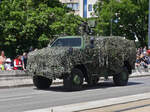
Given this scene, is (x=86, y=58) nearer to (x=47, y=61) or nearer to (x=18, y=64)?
(x=47, y=61)

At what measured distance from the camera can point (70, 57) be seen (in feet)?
52.9

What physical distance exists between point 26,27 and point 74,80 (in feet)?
77.3

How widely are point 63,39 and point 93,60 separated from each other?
163cm

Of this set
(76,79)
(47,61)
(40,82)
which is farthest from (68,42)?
(40,82)

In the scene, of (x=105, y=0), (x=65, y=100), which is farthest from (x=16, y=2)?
(x=65, y=100)

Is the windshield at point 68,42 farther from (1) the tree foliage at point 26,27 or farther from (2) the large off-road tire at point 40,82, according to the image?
(1) the tree foliage at point 26,27

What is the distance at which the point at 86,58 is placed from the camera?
55.7 feet

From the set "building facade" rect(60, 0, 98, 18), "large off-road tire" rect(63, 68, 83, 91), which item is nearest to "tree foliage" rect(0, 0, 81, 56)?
"large off-road tire" rect(63, 68, 83, 91)

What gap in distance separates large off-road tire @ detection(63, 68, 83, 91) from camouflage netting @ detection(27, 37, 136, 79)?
0.30m

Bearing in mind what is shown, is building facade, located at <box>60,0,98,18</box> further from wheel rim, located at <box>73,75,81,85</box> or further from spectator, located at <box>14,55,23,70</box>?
wheel rim, located at <box>73,75,81,85</box>

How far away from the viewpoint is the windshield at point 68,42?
17.4 m

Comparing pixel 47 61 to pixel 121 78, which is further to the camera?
pixel 121 78

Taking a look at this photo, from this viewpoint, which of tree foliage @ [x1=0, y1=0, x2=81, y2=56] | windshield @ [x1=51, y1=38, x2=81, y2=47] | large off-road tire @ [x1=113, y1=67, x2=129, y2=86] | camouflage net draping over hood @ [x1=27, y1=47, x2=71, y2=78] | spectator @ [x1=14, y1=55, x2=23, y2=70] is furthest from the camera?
tree foliage @ [x1=0, y1=0, x2=81, y2=56]

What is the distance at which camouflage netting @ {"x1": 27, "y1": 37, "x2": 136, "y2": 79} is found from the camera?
52.4 feet
